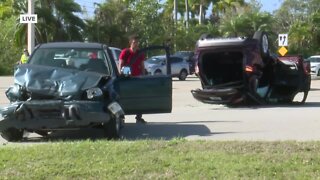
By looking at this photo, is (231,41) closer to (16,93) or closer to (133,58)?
(133,58)

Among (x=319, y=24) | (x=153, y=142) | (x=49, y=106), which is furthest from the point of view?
(x=319, y=24)

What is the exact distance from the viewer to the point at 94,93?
1066 centimetres

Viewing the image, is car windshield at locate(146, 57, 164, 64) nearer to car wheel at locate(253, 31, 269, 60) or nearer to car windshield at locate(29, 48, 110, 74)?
car wheel at locate(253, 31, 269, 60)

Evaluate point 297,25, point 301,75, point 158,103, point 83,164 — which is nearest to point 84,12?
point 297,25

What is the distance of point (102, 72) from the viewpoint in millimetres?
11703

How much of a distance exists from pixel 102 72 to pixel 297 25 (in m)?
54.5

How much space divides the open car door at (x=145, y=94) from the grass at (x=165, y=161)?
127 inches

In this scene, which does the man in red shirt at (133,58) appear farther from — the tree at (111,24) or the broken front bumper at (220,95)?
the tree at (111,24)

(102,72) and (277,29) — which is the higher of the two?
(102,72)

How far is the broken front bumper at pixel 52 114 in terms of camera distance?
34.2 feet

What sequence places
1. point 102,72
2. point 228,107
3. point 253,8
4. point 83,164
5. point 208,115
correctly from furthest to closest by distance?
point 253,8
point 228,107
point 208,115
point 102,72
point 83,164

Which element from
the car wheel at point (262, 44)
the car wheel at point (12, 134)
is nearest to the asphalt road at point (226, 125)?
the car wheel at point (12, 134)

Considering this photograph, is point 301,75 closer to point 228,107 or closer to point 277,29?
point 228,107

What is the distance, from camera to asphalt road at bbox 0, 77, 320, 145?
11.5m
